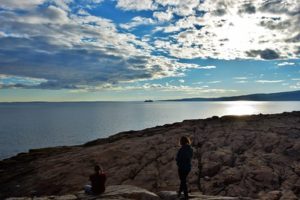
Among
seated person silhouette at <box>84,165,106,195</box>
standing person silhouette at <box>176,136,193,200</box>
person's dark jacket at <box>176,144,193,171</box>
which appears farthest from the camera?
seated person silhouette at <box>84,165,106,195</box>

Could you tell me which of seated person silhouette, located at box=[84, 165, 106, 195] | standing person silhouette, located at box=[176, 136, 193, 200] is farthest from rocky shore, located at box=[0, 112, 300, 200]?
seated person silhouette, located at box=[84, 165, 106, 195]

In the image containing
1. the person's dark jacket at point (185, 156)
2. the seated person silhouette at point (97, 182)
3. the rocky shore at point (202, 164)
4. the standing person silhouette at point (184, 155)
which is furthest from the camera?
the rocky shore at point (202, 164)

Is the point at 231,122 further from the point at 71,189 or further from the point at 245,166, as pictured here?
→ the point at 71,189

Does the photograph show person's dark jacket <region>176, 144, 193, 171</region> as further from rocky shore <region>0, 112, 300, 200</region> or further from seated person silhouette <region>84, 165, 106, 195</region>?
rocky shore <region>0, 112, 300, 200</region>

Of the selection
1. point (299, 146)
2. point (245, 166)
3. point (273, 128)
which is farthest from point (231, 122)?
point (245, 166)

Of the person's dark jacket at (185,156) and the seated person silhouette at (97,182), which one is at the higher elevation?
the person's dark jacket at (185,156)

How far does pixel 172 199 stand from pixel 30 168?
23490 mm

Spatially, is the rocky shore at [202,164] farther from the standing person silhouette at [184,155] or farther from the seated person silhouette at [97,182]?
the seated person silhouette at [97,182]

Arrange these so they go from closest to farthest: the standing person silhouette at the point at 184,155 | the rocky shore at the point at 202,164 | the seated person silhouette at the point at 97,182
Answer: the standing person silhouette at the point at 184,155
the seated person silhouette at the point at 97,182
the rocky shore at the point at 202,164

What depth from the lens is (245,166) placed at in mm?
29297

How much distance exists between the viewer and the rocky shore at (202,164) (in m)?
27.0

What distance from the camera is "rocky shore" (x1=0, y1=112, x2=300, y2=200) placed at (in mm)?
26984

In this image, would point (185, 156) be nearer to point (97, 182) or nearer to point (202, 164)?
point (97, 182)

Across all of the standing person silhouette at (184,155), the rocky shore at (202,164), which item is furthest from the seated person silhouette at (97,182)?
the rocky shore at (202,164)
